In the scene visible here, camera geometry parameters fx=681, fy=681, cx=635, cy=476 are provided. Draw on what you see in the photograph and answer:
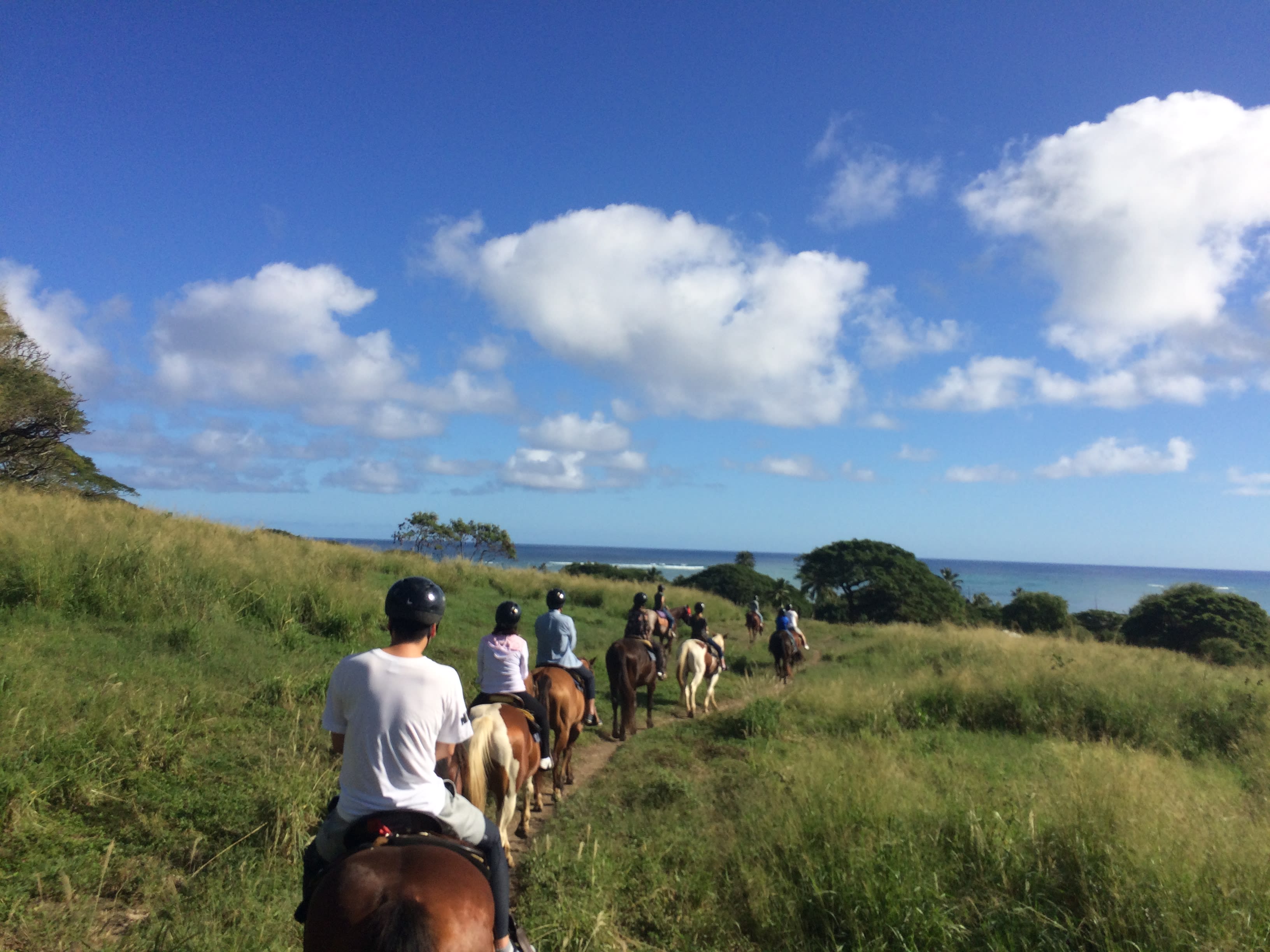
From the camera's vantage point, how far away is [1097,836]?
509 cm

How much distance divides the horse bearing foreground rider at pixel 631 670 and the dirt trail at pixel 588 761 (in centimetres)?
25

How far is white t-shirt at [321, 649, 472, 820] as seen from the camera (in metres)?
3.25

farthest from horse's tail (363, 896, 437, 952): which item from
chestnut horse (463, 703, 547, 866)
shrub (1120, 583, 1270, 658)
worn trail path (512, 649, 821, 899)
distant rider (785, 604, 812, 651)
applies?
shrub (1120, 583, 1270, 658)

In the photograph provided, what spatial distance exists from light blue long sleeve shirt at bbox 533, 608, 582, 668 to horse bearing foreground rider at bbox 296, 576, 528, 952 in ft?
16.5

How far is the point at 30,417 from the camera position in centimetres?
1995

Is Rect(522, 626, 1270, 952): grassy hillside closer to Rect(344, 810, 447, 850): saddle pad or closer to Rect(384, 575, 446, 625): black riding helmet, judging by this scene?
Rect(344, 810, 447, 850): saddle pad

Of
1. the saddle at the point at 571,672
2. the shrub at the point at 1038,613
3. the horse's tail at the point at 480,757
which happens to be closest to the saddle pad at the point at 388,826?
the horse's tail at the point at 480,757

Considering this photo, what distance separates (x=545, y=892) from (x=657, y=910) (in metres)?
0.87

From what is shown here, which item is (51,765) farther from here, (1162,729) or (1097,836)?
(1162,729)

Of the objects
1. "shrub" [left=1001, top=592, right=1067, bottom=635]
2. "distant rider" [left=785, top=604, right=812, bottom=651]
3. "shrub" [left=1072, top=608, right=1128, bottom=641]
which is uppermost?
"distant rider" [left=785, top=604, right=812, bottom=651]

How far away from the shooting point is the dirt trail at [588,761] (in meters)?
6.71

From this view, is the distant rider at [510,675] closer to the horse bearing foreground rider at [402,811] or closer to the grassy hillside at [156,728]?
the grassy hillside at [156,728]

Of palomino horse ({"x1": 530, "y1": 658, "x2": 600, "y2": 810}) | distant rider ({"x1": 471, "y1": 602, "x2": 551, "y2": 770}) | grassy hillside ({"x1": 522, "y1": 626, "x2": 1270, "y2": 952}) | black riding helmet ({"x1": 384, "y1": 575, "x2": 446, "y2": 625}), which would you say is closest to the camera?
black riding helmet ({"x1": 384, "y1": 575, "x2": 446, "y2": 625})

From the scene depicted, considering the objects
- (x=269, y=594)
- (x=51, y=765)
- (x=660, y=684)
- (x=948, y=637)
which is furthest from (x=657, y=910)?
(x=948, y=637)
